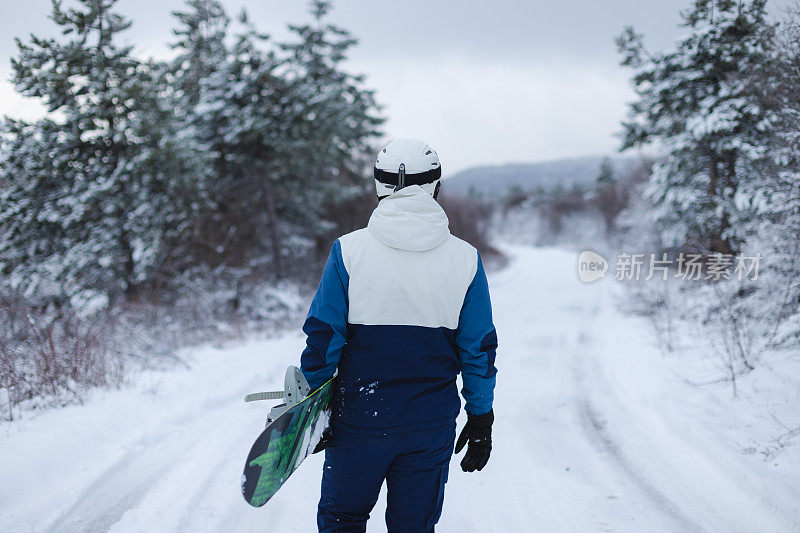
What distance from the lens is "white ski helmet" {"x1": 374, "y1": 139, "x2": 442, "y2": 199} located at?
207 centimetres

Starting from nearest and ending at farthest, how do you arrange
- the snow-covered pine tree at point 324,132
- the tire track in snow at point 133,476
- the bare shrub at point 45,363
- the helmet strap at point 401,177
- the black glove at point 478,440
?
the helmet strap at point 401,177, the black glove at point 478,440, the tire track in snow at point 133,476, the bare shrub at point 45,363, the snow-covered pine tree at point 324,132

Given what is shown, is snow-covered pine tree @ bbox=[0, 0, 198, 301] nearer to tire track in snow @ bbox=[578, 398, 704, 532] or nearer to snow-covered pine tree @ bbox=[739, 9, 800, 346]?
tire track in snow @ bbox=[578, 398, 704, 532]

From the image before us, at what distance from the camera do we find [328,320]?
195cm

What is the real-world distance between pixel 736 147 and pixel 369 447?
9962 mm

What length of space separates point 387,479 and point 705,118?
9790 mm

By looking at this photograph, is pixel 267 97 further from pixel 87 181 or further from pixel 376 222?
pixel 376 222

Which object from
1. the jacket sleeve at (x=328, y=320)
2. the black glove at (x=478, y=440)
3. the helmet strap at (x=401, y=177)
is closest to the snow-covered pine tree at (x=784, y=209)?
the black glove at (x=478, y=440)

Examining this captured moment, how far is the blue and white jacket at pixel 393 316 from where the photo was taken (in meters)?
1.93

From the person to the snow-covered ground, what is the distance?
52.5 inches

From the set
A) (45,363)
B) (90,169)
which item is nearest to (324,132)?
(90,169)

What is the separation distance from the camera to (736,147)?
8.83m

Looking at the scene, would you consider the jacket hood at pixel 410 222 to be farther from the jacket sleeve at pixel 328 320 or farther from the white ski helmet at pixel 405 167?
the jacket sleeve at pixel 328 320

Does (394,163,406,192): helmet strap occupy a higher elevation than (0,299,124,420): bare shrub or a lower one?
higher

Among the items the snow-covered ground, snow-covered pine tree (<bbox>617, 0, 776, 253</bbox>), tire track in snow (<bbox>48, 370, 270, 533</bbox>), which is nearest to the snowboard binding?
the snow-covered ground
